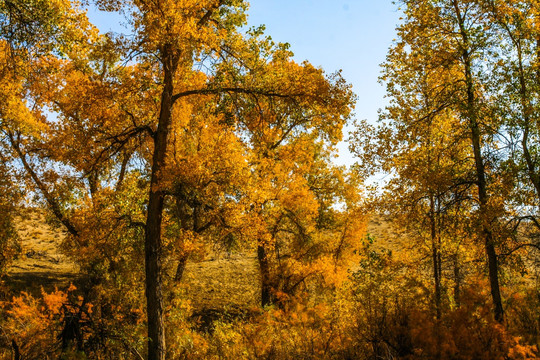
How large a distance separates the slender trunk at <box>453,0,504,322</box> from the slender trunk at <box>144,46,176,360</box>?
6.58 meters

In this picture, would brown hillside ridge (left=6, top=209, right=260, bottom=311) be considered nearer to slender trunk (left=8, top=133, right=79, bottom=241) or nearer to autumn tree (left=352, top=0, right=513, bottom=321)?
slender trunk (left=8, top=133, right=79, bottom=241)

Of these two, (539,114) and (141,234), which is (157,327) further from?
(539,114)

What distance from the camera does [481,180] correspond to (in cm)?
936

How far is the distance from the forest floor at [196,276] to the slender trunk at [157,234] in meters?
8.41

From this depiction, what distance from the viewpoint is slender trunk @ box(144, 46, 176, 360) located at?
810 cm

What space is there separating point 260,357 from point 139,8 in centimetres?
791

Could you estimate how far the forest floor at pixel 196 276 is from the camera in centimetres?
1983

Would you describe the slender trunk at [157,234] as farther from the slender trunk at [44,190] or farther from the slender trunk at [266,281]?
the slender trunk at [266,281]

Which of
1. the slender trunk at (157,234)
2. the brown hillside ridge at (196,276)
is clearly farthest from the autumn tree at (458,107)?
the brown hillside ridge at (196,276)

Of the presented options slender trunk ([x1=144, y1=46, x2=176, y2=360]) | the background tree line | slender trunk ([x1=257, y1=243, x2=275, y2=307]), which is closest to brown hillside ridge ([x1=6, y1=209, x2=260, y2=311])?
slender trunk ([x1=257, y1=243, x2=275, y2=307])

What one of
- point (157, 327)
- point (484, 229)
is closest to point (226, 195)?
point (157, 327)

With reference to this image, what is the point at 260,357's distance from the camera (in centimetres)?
793

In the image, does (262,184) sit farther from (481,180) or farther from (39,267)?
(39,267)

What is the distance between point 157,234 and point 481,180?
7498mm
